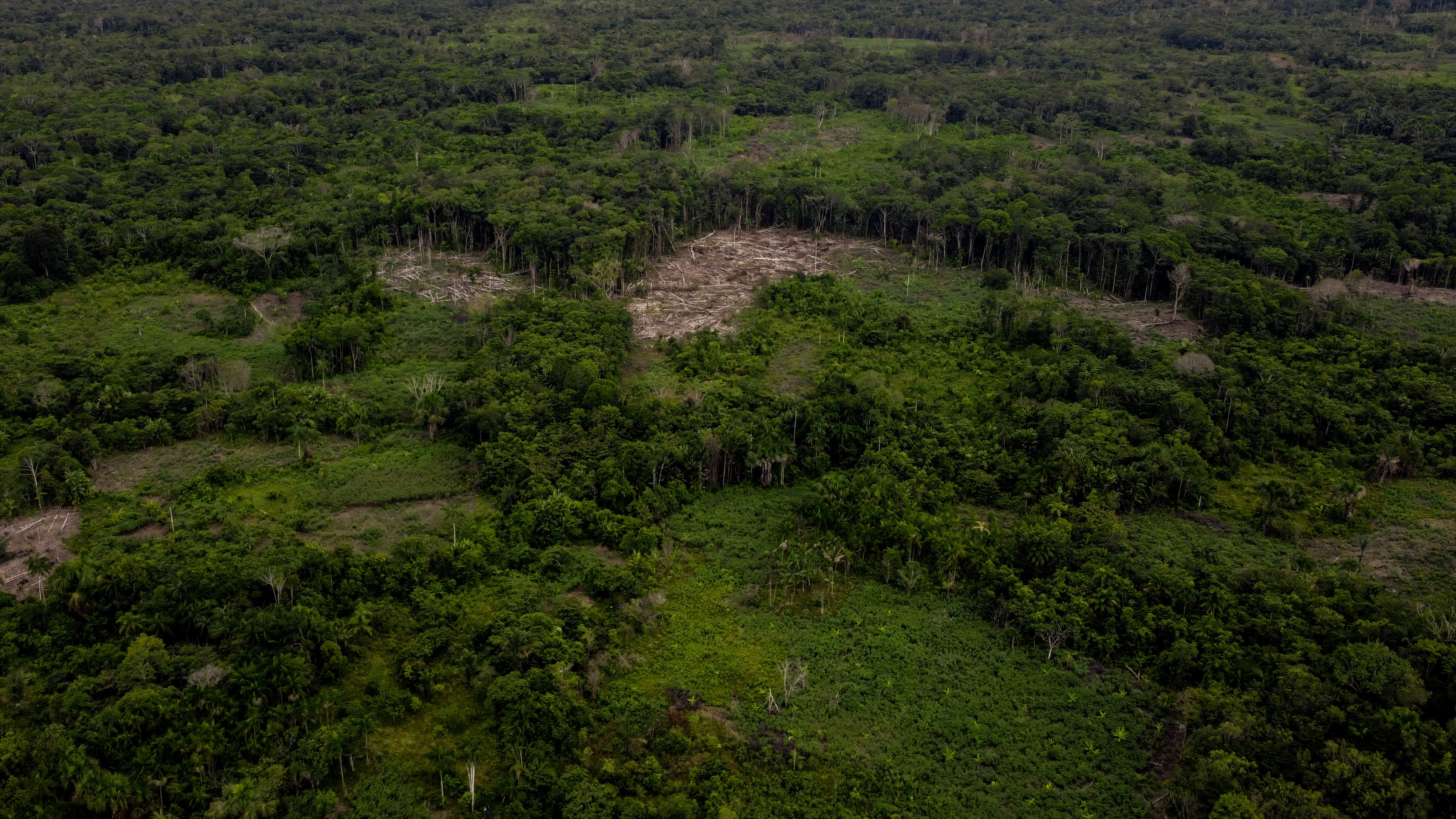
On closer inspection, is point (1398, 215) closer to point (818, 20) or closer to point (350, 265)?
point (350, 265)

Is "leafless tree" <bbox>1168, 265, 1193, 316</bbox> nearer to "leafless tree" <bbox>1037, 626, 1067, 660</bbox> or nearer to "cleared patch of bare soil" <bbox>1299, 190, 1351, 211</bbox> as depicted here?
"cleared patch of bare soil" <bbox>1299, 190, 1351, 211</bbox>

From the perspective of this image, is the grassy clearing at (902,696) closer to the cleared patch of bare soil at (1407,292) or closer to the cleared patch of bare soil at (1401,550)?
the cleared patch of bare soil at (1401,550)

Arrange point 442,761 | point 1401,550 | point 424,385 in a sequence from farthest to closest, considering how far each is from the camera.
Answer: point 424,385
point 1401,550
point 442,761

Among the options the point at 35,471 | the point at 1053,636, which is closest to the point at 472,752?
the point at 1053,636

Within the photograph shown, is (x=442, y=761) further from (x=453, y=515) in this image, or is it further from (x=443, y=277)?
(x=443, y=277)

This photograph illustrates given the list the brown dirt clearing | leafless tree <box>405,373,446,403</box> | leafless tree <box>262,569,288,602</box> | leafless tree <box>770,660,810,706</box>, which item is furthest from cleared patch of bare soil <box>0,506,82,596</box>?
leafless tree <box>770,660,810,706</box>
